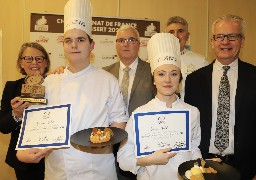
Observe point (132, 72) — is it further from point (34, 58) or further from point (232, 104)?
point (232, 104)

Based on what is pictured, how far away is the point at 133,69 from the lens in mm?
2822

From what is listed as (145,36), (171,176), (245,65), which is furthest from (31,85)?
(145,36)

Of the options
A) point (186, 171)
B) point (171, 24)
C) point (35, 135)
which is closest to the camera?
point (186, 171)

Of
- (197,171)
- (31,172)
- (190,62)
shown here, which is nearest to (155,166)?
(197,171)

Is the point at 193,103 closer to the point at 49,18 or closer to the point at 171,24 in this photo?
the point at 171,24

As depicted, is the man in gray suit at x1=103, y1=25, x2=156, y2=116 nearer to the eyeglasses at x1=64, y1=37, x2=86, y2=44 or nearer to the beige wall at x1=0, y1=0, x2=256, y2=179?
the eyeglasses at x1=64, y1=37, x2=86, y2=44

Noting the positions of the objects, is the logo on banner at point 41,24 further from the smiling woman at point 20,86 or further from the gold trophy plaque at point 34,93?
the gold trophy plaque at point 34,93

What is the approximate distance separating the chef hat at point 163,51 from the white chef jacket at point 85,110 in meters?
0.33

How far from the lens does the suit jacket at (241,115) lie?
82.0 inches

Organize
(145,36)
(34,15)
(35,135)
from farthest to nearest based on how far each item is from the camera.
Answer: (145,36)
(34,15)
(35,135)

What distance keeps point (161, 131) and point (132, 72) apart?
117 centimetres

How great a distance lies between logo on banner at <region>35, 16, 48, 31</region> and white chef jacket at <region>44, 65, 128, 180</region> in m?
2.13

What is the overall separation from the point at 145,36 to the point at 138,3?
528mm

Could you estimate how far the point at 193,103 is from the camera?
2.29m
